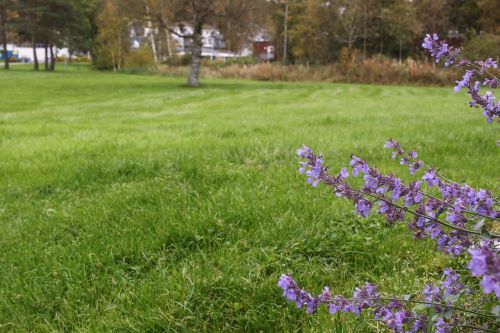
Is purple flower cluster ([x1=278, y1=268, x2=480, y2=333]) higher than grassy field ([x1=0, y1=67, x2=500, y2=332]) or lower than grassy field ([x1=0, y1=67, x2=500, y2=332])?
higher

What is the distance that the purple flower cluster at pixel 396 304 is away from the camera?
1586 millimetres

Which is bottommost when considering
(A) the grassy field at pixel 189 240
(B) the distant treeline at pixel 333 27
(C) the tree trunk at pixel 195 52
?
(A) the grassy field at pixel 189 240

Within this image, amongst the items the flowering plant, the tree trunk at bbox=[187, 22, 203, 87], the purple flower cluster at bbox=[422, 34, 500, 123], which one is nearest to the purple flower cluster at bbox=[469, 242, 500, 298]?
the flowering plant

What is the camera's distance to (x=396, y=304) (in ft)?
5.51

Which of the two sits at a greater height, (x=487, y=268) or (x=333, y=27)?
(x=333, y=27)

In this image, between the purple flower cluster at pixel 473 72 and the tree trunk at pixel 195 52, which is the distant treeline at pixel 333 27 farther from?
the purple flower cluster at pixel 473 72

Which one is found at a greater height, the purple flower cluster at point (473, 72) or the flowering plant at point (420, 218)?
the purple flower cluster at point (473, 72)

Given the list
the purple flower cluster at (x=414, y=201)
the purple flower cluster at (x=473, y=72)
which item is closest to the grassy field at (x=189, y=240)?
the purple flower cluster at (x=414, y=201)

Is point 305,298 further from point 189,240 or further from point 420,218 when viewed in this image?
point 189,240

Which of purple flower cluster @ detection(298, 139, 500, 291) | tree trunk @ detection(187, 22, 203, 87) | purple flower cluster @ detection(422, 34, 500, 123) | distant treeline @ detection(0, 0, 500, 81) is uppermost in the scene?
distant treeline @ detection(0, 0, 500, 81)

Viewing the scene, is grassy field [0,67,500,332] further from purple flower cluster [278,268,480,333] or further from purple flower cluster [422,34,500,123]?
purple flower cluster [422,34,500,123]

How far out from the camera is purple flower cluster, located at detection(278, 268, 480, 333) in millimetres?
1586

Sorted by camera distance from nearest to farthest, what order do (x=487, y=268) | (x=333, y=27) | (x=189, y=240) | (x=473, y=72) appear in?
(x=487, y=268) → (x=473, y=72) → (x=189, y=240) → (x=333, y=27)

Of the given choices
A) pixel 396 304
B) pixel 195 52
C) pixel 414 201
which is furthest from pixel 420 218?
pixel 195 52
